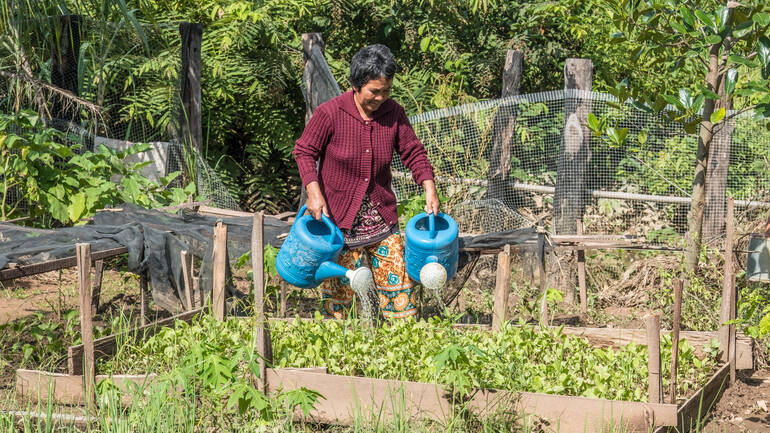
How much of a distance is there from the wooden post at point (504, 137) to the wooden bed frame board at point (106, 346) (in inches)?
112

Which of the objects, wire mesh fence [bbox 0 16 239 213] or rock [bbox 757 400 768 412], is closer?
rock [bbox 757 400 768 412]

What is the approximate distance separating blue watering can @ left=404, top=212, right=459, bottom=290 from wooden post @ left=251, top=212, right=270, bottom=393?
63 centimetres

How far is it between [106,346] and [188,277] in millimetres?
767

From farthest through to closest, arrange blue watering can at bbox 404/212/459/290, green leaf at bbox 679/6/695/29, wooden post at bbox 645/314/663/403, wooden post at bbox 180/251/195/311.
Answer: wooden post at bbox 180/251/195/311 < green leaf at bbox 679/6/695/29 < blue watering can at bbox 404/212/459/290 < wooden post at bbox 645/314/663/403

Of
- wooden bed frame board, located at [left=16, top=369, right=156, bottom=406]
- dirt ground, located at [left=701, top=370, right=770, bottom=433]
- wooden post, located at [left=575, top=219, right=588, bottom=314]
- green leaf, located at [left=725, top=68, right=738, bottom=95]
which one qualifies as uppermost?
green leaf, located at [left=725, top=68, right=738, bottom=95]

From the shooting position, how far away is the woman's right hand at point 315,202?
3.49 m

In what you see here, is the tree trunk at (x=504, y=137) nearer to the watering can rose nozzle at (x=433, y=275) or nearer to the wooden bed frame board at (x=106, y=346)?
the watering can rose nozzle at (x=433, y=275)

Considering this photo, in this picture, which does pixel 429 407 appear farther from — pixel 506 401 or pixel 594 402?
pixel 594 402

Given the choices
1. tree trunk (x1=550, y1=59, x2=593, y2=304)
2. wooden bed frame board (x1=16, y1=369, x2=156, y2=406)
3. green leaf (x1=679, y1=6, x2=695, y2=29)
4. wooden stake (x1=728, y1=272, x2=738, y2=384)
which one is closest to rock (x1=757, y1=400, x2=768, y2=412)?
wooden stake (x1=728, y1=272, x2=738, y2=384)

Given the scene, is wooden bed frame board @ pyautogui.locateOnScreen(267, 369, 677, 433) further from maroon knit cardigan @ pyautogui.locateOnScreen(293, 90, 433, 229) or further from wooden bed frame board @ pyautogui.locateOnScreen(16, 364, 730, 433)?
maroon knit cardigan @ pyautogui.locateOnScreen(293, 90, 433, 229)

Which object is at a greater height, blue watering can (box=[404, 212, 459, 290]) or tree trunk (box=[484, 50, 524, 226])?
tree trunk (box=[484, 50, 524, 226])

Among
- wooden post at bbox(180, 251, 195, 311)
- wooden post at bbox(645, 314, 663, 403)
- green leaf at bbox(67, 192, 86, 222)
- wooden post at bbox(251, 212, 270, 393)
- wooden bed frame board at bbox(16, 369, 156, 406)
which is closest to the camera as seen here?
wooden post at bbox(645, 314, 663, 403)

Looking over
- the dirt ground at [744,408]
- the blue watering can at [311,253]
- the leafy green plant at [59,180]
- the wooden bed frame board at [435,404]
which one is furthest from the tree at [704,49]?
the leafy green plant at [59,180]

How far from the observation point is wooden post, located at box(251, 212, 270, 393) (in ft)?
10.2
